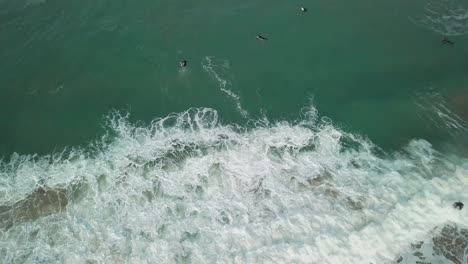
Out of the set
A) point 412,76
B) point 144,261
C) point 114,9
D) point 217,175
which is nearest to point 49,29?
point 114,9

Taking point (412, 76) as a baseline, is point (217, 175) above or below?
below

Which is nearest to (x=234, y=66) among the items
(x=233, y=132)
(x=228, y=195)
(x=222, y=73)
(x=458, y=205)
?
(x=222, y=73)

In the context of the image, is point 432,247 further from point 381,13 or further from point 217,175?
point 381,13

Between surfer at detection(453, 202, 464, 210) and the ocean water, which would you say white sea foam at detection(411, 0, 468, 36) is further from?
surfer at detection(453, 202, 464, 210)

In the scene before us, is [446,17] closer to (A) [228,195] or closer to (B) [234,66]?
(B) [234,66]

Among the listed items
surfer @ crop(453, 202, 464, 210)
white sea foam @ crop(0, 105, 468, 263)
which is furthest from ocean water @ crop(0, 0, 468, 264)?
surfer @ crop(453, 202, 464, 210)

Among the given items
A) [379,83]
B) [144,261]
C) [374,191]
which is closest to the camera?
[144,261]

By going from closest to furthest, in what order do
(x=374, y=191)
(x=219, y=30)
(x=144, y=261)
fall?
(x=144, y=261) < (x=374, y=191) < (x=219, y=30)

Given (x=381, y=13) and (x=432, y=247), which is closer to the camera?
(x=432, y=247)
